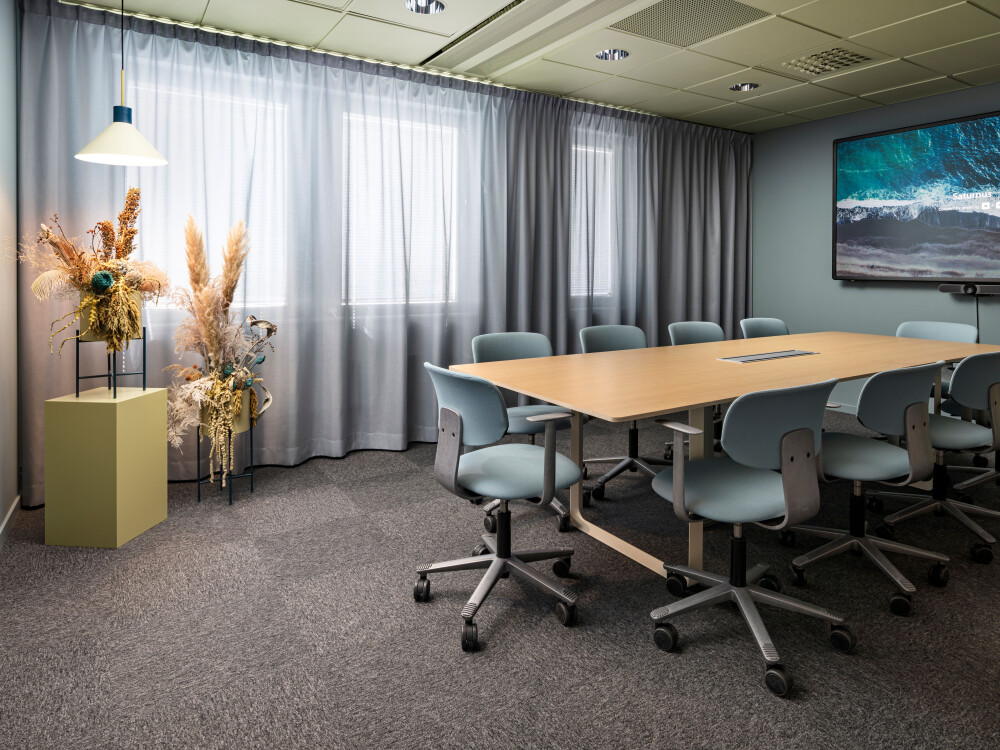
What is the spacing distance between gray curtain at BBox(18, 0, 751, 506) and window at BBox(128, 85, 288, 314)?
0.01 metres

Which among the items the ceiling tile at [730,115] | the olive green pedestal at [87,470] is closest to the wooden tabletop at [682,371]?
the olive green pedestal at [87,470]

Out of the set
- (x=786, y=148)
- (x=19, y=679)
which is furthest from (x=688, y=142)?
(x=19, y=679)

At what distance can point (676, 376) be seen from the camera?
301cm

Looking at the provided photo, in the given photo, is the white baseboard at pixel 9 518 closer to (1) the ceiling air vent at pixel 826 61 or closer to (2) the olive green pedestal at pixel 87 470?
(2) the olive green pedestal at pixel 87 470

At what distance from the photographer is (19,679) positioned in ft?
6.64

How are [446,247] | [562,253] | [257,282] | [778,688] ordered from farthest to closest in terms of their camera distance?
[562,253]
[446,247]
[257,282]
[778,688]

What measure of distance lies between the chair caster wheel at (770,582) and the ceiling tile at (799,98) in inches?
162

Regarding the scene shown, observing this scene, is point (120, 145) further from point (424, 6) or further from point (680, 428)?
point (680, 428)

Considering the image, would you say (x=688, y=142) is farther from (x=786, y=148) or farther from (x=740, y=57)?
(x=740, y=57)

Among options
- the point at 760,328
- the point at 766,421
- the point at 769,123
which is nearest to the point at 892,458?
the point at 766,421

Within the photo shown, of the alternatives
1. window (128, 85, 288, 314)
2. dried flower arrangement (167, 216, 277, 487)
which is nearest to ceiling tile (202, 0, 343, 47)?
window (128, 85, 288, 314)

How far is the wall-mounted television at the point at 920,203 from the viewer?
518 centimetres

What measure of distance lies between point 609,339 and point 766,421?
230 cm

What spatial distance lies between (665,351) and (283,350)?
2417 mm
